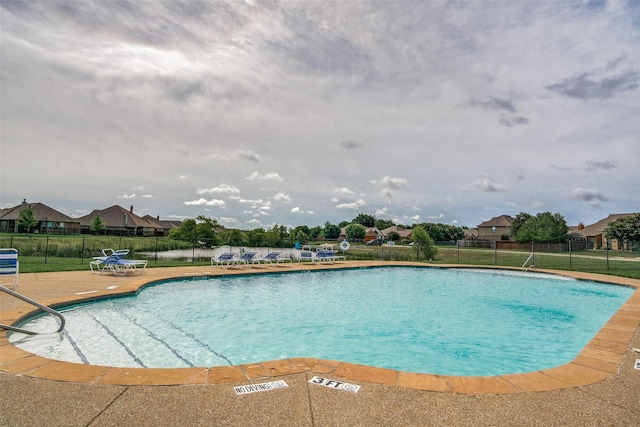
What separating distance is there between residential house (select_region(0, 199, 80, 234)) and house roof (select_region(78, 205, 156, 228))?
3617 mm

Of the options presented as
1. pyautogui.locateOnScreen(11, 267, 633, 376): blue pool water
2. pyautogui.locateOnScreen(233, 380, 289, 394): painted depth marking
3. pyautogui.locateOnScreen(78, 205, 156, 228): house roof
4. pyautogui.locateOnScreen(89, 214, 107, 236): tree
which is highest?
pyautogui.locateOnScreen(78, 205, 156, 228): house roof

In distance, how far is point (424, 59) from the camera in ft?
39.9

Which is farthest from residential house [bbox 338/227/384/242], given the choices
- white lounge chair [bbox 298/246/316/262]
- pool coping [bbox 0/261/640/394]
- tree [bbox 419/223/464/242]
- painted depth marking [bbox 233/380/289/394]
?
painted depth marking [bbox 233/380/289/394]

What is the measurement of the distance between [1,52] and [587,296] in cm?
1579

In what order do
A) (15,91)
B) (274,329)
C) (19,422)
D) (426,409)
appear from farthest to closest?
(15,91)
(274,329)
(426,409)
(19,422)

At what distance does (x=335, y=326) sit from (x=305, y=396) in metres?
4.29

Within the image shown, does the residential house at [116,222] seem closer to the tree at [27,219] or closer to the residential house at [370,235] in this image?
the tree at [27,219]

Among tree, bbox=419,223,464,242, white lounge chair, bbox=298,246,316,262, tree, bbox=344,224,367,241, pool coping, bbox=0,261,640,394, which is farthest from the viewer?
tree, bbox=344,224,367,241

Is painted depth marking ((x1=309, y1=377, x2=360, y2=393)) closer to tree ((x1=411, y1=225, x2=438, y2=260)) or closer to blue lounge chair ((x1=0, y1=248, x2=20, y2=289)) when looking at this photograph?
blue lounge chair ((x1=0, y1=248, x2=20, y2=289))

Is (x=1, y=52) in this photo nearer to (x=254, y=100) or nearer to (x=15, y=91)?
(x=15, y=91)

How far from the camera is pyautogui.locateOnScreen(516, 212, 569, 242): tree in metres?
48.3

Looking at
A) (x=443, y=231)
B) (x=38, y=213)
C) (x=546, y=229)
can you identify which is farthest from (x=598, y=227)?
(x=38, y=213)

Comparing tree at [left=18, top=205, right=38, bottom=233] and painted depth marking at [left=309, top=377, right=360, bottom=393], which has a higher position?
tree at [left=18, top=205, right=38, bottom=233]

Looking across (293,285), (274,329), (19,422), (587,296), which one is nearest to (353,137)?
(293,285)
